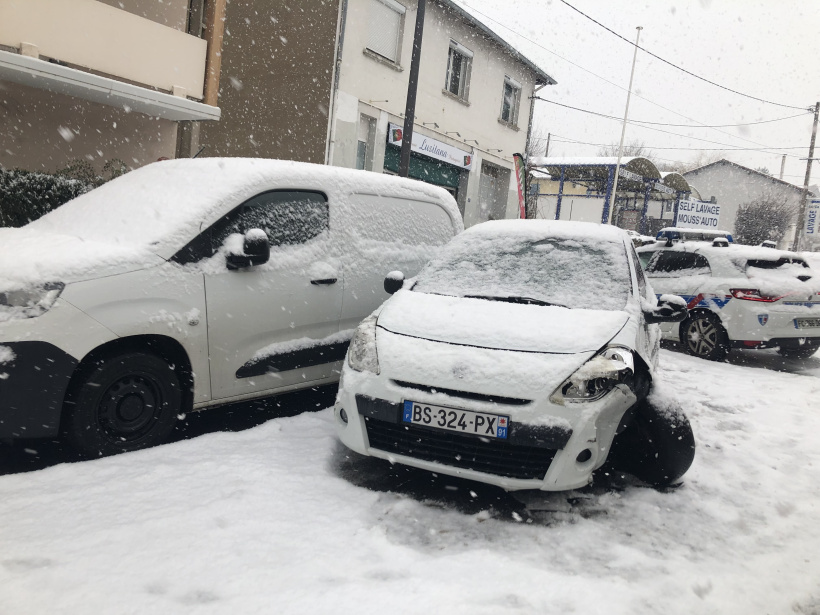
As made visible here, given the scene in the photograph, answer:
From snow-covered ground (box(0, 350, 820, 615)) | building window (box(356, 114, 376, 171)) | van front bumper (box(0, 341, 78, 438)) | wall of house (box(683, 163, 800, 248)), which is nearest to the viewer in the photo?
snow-covered ground (box(0, 350, 820, 615))

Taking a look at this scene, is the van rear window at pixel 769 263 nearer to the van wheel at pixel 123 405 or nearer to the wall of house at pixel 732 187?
the van wheel at pixel 123 405

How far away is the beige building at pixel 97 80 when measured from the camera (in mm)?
9133

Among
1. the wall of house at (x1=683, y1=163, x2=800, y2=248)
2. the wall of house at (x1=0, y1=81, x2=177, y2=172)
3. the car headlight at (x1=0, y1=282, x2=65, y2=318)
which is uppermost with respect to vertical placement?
the wall of house at (x1=683, y1=163, x2=800, y2=248)

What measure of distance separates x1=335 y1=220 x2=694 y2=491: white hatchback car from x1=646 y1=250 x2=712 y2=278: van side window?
4.93 meters

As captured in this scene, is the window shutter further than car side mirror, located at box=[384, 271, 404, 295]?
Yes

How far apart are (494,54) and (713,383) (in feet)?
53.6

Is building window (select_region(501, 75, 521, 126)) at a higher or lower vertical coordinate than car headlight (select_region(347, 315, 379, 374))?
higher

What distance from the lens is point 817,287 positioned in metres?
7.84

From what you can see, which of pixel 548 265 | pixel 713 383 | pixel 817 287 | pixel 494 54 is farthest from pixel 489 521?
pixel 494 54

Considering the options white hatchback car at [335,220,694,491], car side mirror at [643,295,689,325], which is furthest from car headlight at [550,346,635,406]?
car side mirror at [643,295,689,325]

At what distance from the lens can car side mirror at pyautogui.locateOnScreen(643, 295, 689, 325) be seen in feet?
13.4

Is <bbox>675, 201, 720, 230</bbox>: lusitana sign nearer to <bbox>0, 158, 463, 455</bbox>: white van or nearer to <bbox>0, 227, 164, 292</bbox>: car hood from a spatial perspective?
<bbox>0, 158, 463, 455</bbox>: white van

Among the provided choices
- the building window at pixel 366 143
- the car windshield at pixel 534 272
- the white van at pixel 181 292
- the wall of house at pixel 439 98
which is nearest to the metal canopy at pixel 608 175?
the wall of house at pixel 439 98

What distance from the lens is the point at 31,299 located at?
3154mm
